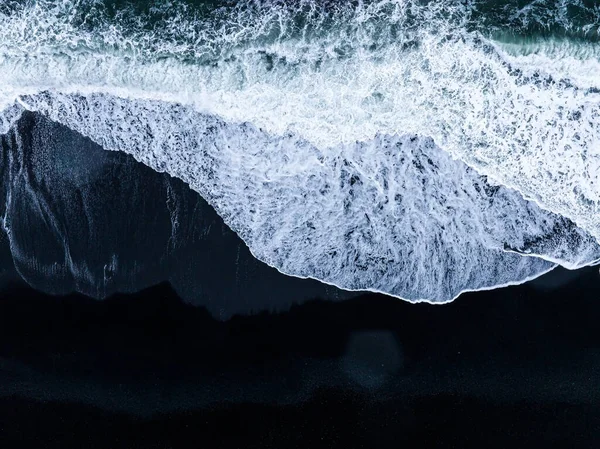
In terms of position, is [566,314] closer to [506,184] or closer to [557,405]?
[557,405]

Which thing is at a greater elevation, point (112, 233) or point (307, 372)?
point (112, 233)

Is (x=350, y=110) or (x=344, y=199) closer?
(x=350, y=110)

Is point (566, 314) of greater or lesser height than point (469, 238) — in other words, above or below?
below

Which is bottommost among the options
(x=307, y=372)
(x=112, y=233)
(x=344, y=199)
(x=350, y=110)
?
(x=307, y=372)

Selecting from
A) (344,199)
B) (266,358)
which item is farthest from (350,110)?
(266,358)

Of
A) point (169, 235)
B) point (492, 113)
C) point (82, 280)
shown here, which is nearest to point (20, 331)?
point (82, 280)

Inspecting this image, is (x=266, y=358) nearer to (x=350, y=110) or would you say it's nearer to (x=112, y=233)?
(x=112, y=233)

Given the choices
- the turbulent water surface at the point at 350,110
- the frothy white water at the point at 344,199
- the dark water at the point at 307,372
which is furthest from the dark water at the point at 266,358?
the turbulent water surface at the point at 350,110

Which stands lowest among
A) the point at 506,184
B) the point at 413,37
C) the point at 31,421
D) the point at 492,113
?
the point at 31,421

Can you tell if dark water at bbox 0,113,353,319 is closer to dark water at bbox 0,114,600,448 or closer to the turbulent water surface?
dark water at bbox 0,114,600,448
